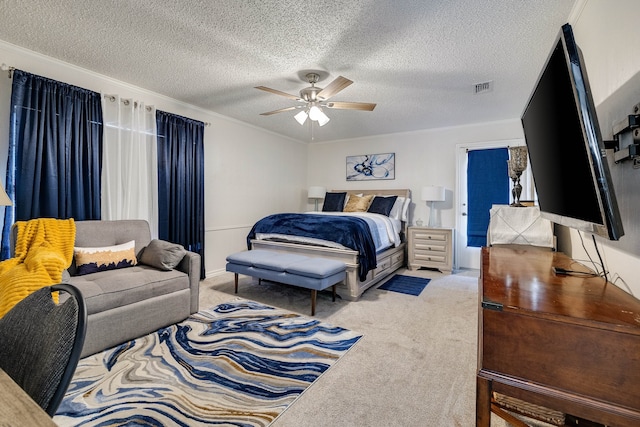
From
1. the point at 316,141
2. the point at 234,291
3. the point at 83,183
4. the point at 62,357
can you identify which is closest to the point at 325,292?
the point at 234,291

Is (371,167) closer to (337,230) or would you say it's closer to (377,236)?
(377,236)

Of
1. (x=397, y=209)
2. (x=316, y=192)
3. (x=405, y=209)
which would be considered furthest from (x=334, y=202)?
(x=405, y=209)

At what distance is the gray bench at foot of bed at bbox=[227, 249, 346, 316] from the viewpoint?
2910 millimetres

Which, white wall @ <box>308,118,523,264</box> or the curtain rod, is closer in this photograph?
the curtain rod

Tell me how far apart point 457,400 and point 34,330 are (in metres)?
1.96

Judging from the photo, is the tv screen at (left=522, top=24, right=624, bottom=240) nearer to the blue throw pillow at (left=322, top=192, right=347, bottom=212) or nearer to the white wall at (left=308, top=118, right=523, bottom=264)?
the white wall at (left=308, top=118, right=523, bottom=264)

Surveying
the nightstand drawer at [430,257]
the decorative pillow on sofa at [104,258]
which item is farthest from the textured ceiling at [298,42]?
the nightstand drawer at [430,257]

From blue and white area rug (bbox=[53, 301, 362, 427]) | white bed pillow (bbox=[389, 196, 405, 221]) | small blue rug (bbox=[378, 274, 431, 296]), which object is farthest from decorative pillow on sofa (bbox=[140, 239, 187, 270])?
white bed pillow (bbox=[389, 196, 405, 221])

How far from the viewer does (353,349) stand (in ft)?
7.43

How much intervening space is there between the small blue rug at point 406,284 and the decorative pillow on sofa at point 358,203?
52.7 inches

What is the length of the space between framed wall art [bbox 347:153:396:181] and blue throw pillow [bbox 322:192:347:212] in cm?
52

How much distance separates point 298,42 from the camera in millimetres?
2369

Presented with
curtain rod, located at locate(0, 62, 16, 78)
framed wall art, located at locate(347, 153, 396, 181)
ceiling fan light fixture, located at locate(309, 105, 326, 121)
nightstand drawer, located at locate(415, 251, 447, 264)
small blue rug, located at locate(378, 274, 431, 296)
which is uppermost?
curtain rod, located at locate(0, 62, 16, 78)

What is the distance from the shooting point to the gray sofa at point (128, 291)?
7.04 ft
